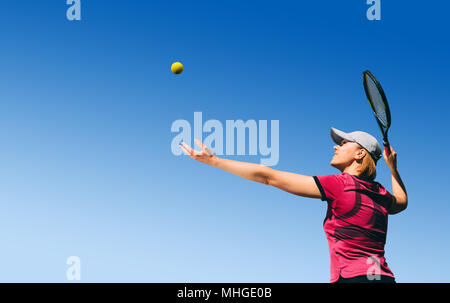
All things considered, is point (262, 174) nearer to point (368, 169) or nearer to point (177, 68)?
point (368, 169)

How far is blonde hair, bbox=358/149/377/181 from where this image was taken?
827cm

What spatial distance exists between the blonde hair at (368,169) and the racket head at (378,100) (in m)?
0.66

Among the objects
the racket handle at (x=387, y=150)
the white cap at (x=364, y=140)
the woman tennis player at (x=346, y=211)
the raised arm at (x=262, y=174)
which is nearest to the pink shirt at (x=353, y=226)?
→ the woman tennis player at (x=346, y=211)

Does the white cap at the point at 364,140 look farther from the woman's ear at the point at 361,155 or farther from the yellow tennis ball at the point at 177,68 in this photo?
the yellow tennis ball at the point at 177,68

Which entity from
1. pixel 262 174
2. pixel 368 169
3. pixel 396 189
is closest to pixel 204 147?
pixel 262 174

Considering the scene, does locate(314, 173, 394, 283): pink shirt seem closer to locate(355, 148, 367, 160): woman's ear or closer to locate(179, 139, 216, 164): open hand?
locate(355, 148, 367, 160): woman's ear

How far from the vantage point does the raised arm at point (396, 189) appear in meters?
8.42

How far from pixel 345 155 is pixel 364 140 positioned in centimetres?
42

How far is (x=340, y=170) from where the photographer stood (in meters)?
8.57

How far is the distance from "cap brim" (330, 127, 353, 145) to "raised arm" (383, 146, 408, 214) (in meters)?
0.80

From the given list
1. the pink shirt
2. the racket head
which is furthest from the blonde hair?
the racket head
